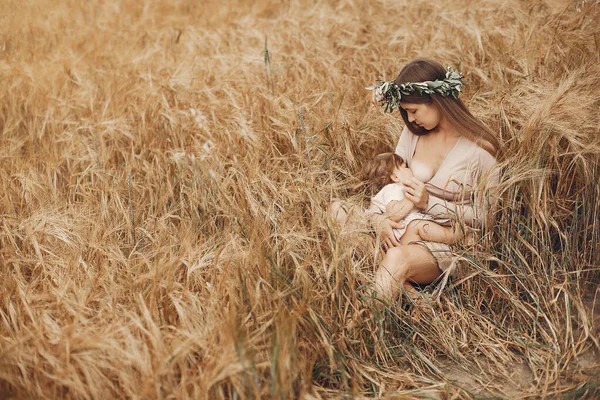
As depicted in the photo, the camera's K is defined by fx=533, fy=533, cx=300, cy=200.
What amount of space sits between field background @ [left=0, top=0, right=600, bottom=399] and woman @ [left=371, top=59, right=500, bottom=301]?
117mm

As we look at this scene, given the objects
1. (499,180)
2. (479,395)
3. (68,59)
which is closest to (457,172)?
(499,180)

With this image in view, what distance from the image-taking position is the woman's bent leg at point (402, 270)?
2125mm

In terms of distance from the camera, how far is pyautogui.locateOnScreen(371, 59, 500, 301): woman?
87.6 inches

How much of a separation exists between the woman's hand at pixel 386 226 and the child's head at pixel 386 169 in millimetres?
232

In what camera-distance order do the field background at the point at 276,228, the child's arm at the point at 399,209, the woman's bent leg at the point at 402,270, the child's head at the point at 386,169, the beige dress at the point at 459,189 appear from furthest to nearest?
the child's head at the point at 386,169 → the child's arm at the point at 399,209 → the beige dress at the point at 459,189 → the woman's bent leg at the point at 402,270 → the field background at the point at 276,228

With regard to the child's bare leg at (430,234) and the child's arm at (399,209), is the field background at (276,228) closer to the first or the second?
the child's bare leg at (430,234)

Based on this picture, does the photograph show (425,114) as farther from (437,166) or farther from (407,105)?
(437,166)

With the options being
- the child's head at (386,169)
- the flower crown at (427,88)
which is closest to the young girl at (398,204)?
the child's head at (386,169)

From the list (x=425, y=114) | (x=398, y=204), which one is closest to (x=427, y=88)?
(x=425, y=114)

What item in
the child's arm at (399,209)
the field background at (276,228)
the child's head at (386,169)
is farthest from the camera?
the child's head at (386,169)

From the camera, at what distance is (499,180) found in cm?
228

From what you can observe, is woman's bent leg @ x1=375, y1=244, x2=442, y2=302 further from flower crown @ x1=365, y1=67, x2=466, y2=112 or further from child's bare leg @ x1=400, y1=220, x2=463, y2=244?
flower crown @ x1=365, y1=67, x2=466, y2=112

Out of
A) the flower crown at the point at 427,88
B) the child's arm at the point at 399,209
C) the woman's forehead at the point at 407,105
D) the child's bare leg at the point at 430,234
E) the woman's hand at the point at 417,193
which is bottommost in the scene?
the child's bare leg at the point at 430,234

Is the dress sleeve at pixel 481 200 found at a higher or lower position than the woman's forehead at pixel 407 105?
lower
